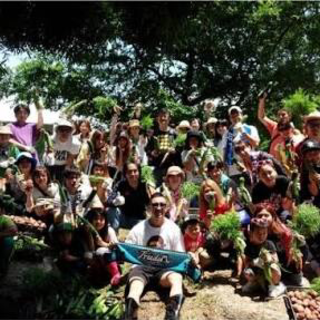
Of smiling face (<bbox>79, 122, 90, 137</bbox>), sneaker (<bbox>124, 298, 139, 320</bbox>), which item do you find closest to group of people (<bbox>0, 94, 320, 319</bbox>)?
sneaker (<bbox>124, 298, 139, 320</bbox>)

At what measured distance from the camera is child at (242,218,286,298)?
17.6ft

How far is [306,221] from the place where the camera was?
5.54 meters

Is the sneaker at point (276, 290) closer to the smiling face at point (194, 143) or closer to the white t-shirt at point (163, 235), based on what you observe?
the white t-shirt at point (163, 235)

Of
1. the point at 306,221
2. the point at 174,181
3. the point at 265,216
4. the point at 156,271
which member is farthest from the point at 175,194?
the point at 306,221

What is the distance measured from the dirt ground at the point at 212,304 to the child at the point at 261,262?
132mm

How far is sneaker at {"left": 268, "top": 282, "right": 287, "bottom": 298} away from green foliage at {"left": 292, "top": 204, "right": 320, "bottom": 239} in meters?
0.56

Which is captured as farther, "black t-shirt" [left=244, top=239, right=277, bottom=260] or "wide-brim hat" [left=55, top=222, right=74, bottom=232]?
"wide-brim hat" [left=55, top=222, right=74, bottom=232]

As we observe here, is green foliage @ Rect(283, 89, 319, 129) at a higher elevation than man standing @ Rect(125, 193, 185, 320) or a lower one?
higher

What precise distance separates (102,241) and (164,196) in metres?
0.91

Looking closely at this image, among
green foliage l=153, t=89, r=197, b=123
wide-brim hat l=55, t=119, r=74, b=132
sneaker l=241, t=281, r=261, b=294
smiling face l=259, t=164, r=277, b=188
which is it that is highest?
green foliage l=153, t=89, r=197, b=123

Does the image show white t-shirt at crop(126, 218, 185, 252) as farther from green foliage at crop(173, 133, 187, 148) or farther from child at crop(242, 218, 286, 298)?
green foliage at crop(173, 133, 187, 148)

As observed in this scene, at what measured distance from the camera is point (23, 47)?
400cm

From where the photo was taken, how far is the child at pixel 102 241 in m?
5.84

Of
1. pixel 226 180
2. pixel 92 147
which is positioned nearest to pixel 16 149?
pixel 92 147
